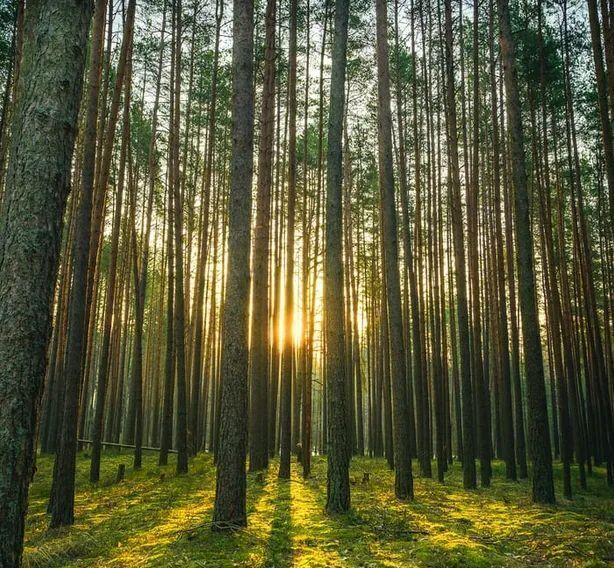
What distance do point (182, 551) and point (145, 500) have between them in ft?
13.7

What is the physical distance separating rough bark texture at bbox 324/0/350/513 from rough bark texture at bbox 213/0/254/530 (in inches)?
61.4

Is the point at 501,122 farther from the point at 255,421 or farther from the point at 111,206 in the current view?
the point at 111,206

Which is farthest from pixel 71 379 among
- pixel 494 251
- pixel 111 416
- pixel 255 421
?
pixel 111 416

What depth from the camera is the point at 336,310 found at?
6824mm

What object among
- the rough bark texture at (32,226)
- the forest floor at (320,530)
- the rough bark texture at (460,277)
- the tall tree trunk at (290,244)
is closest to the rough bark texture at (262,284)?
the tall tree trunk at (290,244)

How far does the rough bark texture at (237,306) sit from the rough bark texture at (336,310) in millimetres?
1560

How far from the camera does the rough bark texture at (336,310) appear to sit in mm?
6477

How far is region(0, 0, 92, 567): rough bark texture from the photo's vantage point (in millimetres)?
2303

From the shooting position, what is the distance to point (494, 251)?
1411 centimetres

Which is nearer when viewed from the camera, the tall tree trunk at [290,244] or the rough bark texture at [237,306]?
the rough bark texture at [237,306]

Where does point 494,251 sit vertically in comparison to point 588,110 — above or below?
below

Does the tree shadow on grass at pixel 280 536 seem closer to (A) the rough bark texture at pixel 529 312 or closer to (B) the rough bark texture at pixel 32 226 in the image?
(B) the rough bark texture at pixel 32 226

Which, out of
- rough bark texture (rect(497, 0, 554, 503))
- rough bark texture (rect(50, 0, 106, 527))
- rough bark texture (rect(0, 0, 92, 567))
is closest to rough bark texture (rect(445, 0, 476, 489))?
rough bark texture (rect(497, 0, 554, 503))

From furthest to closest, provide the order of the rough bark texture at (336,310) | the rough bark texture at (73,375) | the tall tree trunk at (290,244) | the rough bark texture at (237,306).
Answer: the tall tree trunk at (290,244) < the rough bark texture at (336,310) < the rough bark texture at (73,375) < the rough bark texture at (237,306)
